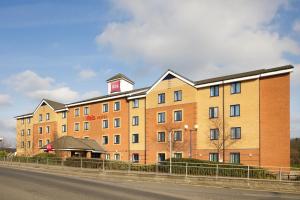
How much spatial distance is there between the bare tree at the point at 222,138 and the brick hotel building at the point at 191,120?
0.11 meters

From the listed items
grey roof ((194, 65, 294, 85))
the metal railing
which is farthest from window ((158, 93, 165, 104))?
the metal railing

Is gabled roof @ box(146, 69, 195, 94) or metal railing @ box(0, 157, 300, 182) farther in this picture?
gabled roof @ box(146, 69, 195, 94)

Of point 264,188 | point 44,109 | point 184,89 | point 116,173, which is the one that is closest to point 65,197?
point 264,188

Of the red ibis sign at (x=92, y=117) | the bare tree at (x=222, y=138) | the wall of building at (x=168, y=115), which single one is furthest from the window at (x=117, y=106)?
the bare tree at (x=222, y=138)

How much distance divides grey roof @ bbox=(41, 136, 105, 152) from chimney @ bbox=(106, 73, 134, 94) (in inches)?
396

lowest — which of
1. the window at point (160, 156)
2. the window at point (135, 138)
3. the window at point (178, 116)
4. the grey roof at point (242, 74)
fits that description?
the window at point (160, 156)

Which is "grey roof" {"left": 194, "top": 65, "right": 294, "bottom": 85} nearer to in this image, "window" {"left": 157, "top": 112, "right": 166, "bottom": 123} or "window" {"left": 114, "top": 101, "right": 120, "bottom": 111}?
"window" {"left": 157, "top": 112, "right": 166, "bottom": 123}

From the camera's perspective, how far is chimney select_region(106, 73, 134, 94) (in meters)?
56.7

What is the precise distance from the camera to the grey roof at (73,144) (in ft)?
155

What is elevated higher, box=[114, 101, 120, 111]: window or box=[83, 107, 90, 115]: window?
box=[114, 101, 120, 111]: window

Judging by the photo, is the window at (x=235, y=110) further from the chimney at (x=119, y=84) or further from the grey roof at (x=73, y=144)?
the chimney at (x=119, y=84)

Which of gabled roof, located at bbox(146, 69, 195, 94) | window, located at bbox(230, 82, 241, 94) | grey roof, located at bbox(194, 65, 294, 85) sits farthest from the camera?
gabled roof, located at bbox(146, 69, 195, 94)

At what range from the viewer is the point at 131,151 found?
48219 millimetres

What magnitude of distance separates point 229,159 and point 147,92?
47.6ft
